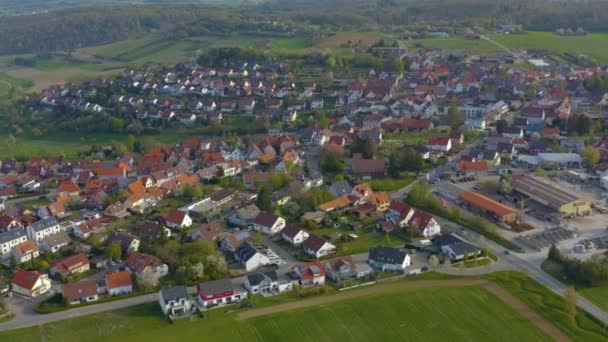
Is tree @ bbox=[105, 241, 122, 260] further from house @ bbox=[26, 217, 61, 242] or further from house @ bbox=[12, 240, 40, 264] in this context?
house @ bbox=[26, 217, 61, 242]

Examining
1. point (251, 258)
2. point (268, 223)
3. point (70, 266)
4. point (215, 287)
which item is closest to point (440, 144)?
point (268, 223)

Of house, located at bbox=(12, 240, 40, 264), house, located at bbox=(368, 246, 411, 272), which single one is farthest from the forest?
house, located at bbox=(368, 246, 411, 272)

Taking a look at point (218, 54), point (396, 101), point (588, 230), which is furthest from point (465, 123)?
point (218, 54)

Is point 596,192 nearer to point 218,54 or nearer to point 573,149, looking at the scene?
point 573,149

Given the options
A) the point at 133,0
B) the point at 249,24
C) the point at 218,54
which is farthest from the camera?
the point at 133,0

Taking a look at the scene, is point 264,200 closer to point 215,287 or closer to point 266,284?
point 266,284

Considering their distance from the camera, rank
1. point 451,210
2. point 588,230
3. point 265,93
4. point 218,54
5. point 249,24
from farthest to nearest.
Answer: point 249,24 < point 218,54 < point 265,93 < point 451,210 < point 588,230

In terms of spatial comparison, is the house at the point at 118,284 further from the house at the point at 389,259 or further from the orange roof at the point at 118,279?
the house at the point at 389,259
